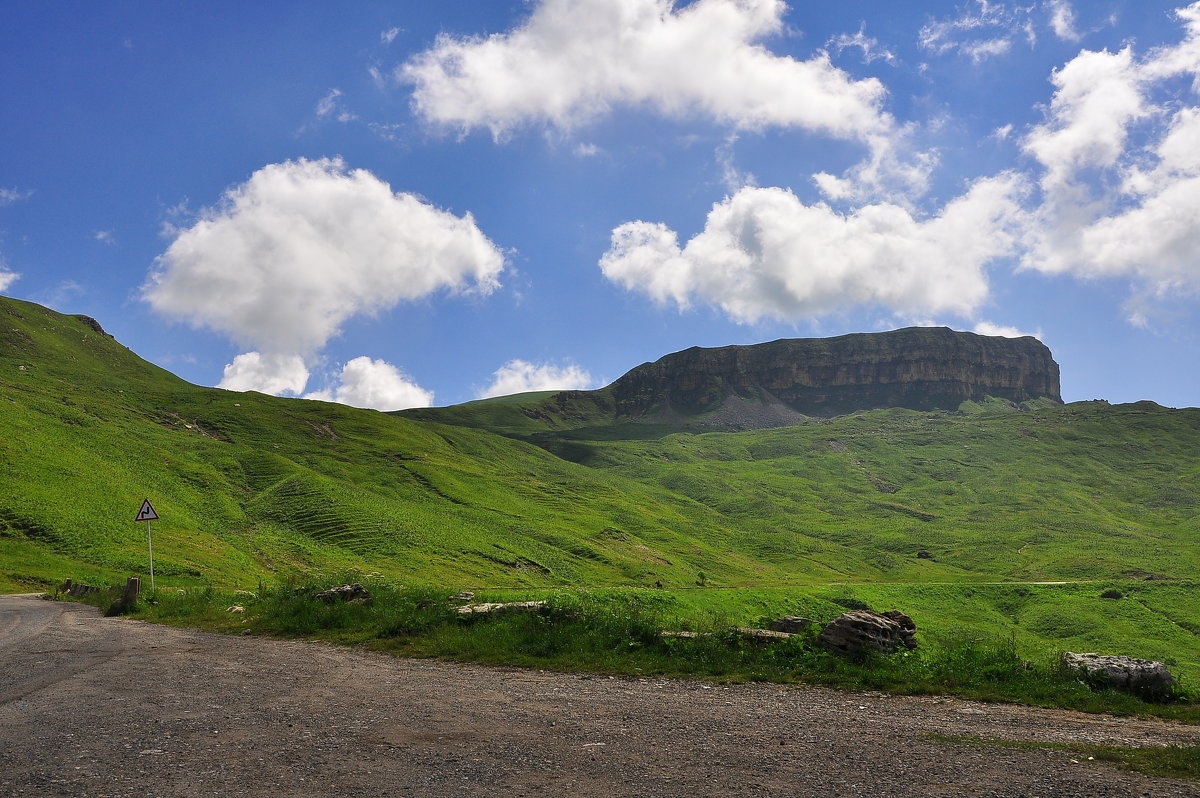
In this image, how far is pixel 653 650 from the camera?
19.5 meters

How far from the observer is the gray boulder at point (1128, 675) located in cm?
1543

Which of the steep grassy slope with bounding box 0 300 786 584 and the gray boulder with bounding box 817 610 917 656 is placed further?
the steep grassy slope with bounding box 0 300 786 584

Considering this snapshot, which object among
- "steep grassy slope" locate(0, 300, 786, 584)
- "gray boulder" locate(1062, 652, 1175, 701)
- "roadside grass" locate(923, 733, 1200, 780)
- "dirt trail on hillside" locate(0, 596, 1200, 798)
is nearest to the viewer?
"dirt trail on hillside" locate(0, 596, 1200, 798)

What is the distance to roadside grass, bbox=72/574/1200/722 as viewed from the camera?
626 inches

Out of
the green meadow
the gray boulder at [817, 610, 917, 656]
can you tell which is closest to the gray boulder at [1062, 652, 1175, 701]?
the green meadow

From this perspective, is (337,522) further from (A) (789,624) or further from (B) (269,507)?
(A) (789,624)

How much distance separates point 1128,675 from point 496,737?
14.4 m

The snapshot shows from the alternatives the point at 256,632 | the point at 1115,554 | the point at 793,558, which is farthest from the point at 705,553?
the point at 256,632

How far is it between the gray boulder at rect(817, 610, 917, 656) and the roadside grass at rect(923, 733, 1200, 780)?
6.16 m

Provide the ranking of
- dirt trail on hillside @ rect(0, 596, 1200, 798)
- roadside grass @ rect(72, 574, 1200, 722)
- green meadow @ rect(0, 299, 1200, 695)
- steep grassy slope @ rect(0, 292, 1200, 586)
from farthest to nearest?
steep grassy slope @ rect(0, 292, 1200, 586) < green meadow @ rect(0, 299, 1200, 695) < roadside grass @ rect(72, 574, 1200, 722) < dirt trail on hillside @ rect(0, 596, 1200, 798)

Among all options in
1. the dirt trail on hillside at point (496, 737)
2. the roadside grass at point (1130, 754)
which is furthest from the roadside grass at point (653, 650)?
the roadside grass at point (1130, 754)

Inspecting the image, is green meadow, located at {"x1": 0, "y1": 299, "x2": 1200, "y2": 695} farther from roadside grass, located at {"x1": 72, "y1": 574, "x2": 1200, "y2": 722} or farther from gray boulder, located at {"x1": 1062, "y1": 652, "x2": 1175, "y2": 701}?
gray boulder, located at {"x1": 1062, "y1": 652, "x2": 1175, "y2": 701}

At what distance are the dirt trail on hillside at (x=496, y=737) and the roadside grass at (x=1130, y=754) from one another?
33 cm

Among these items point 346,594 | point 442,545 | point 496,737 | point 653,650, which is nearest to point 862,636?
point 653,650
